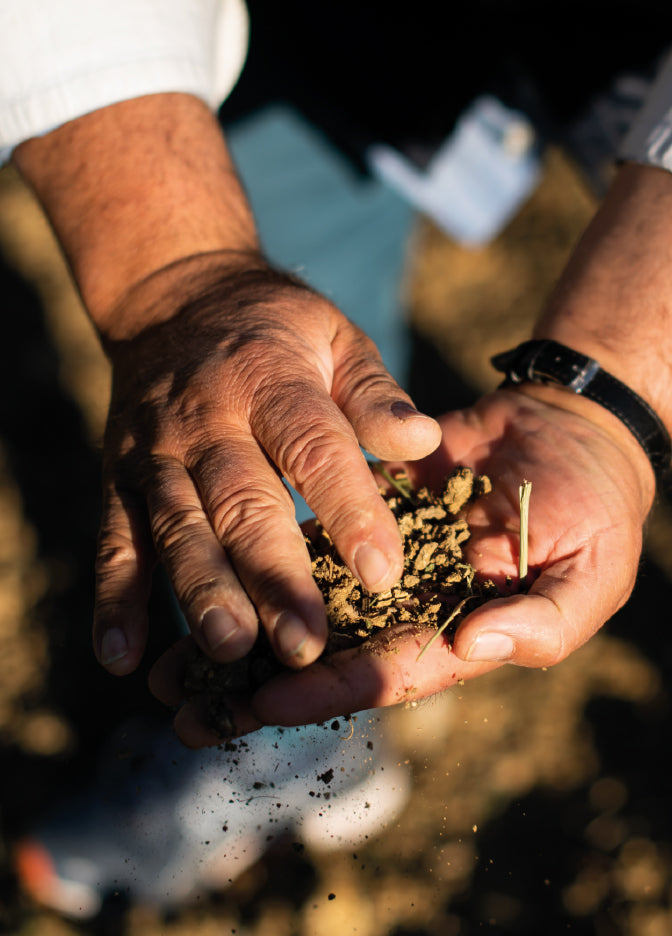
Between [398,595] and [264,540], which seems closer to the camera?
[264,540]

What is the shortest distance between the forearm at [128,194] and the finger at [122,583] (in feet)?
1.95

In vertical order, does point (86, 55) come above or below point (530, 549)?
above

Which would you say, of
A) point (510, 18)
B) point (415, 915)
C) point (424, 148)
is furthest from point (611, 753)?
point (510, 18)

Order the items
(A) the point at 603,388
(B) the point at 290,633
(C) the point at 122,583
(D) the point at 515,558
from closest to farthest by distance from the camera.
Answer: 1. (B) the point at 290,633
2. (C) the point at 122,583
3. (D) the point at 515,558
4. (A) the point at 603,388

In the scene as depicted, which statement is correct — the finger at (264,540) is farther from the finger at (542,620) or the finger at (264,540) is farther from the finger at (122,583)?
the finger at (542,620)

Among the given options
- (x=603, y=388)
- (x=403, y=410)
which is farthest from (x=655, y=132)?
(x=403, y=410)

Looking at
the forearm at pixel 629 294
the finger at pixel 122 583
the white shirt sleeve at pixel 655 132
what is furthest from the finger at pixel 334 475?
the white shirt sleeve at pixel 655 132

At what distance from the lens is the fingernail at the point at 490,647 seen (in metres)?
1.11

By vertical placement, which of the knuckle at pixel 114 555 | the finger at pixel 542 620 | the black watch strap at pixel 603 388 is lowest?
the knuckle at pixel 114 555

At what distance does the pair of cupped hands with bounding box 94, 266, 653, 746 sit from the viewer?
106 cm

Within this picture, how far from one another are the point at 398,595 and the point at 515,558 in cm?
30

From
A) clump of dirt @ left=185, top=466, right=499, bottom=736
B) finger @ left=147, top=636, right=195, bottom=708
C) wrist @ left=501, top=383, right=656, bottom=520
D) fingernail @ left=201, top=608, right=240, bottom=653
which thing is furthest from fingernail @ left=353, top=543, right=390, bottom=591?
wrist @ left=501, top=383, right=656, bottom=520

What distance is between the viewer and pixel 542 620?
1.16 m

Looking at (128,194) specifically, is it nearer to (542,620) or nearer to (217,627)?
(217,627)
